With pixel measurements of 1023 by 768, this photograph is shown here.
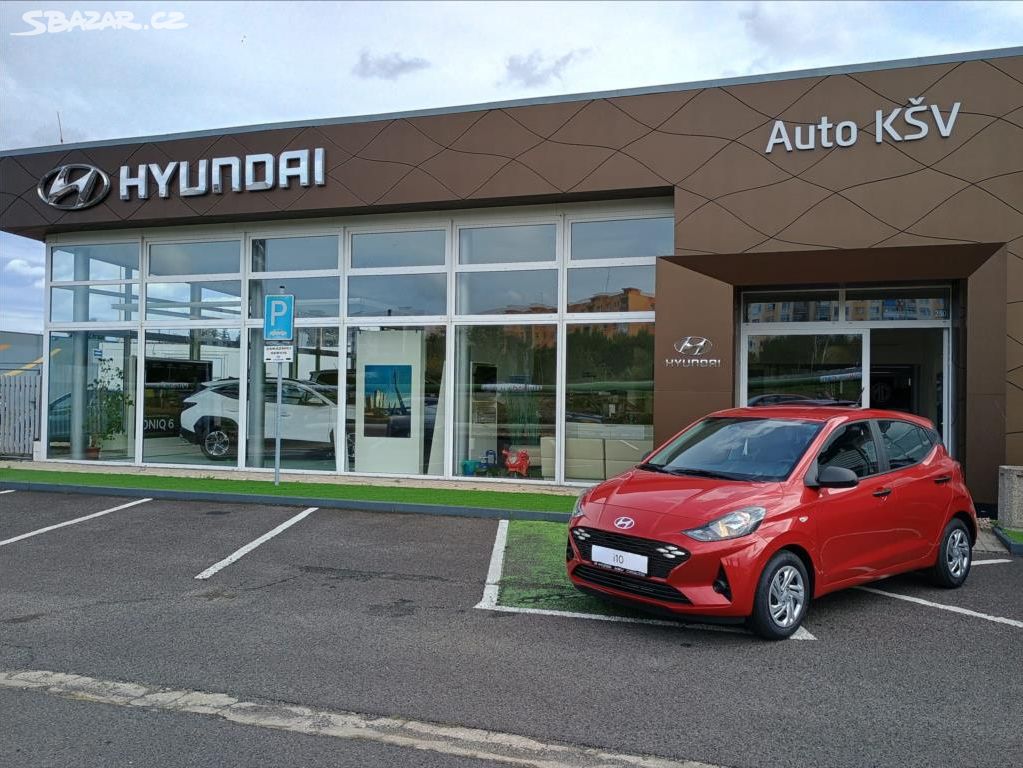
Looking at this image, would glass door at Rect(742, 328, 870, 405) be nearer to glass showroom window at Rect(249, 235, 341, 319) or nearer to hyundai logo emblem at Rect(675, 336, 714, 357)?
hyundai logo emblem at Rect(675, 336, 714, 357)

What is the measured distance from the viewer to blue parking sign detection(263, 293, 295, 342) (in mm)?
11641

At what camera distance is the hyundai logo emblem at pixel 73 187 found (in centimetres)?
1439

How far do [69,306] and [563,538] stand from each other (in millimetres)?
11363

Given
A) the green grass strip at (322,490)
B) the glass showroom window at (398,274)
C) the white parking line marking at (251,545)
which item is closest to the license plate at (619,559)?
the white parking line marking at (251,545)

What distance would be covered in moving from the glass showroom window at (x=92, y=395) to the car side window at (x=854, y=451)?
1284cm

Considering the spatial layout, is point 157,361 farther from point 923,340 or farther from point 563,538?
point 923,340

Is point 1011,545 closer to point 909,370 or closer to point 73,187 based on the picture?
point 909,370

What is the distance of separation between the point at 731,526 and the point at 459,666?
2.00 m

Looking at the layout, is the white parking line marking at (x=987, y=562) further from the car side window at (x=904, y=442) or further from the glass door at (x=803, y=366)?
the glass door at (x=803, y=366)

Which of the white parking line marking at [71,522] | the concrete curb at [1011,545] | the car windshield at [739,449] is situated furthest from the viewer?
the white parking line marking at [71,522]

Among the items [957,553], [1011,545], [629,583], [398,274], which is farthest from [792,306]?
[629,583]

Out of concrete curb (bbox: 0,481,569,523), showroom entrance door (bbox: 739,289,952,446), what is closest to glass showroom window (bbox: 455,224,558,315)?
showroom entrance door (bbox: 739,289,952,446)

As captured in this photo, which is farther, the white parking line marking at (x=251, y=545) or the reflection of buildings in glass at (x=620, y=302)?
the reflection of buildings in glass at (x=620, y=302)

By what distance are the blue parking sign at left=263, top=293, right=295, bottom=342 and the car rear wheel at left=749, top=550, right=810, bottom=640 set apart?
8.06 metres
